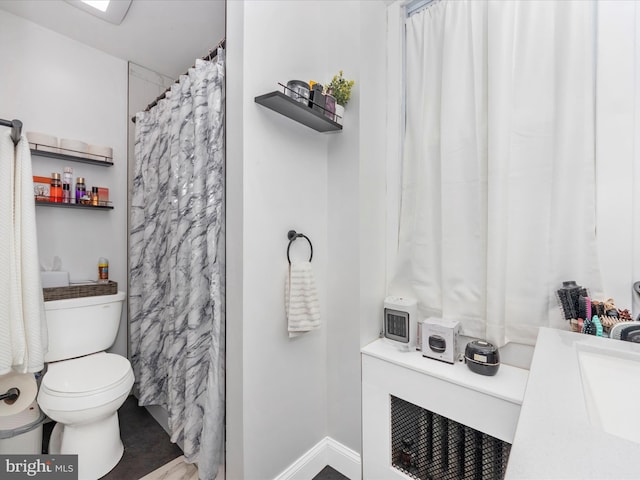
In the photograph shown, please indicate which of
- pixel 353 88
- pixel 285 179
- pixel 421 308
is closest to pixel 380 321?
pixel 421 308

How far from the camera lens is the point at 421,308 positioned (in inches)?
58.3

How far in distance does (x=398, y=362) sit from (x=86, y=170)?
2.37m

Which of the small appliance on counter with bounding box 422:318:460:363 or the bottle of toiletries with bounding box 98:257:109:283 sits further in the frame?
the bottle of toiletries with bounding box 98:257:109:283


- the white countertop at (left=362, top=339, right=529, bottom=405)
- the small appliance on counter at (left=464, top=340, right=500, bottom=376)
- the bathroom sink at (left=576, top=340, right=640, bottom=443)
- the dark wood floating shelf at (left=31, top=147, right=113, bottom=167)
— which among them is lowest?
the white countertop at (left=362, top=339, right=529, bottom=405)

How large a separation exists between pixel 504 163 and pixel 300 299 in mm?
1063

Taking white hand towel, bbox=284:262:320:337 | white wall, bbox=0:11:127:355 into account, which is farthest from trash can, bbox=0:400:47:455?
white hand towel, bbox=284:262:320:337

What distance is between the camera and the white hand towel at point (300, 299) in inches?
51.5

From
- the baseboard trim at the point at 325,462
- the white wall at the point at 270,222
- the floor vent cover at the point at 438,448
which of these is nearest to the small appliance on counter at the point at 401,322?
the floor vent cover at the point at 438,448

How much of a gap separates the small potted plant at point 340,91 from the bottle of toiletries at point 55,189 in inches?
71.1

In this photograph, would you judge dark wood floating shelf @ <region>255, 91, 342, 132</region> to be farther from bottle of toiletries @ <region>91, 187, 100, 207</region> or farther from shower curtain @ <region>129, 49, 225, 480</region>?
bottle of toiletries @ <region>91, 187, 100, 207</region>

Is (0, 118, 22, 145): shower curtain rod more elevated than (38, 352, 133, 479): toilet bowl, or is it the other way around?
(0, 118, 22, 145): shower curtain rod

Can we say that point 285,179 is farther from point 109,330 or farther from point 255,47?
point 109,330

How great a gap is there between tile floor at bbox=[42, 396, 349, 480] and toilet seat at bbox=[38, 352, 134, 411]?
39 cm

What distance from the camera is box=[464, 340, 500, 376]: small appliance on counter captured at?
114 cm
